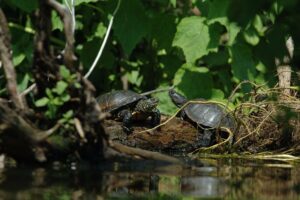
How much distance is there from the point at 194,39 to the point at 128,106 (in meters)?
0.86

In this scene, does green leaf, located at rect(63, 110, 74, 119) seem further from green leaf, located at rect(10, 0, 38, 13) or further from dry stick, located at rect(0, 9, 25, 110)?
green leaf, located at rect(10, 0, 38, 13)

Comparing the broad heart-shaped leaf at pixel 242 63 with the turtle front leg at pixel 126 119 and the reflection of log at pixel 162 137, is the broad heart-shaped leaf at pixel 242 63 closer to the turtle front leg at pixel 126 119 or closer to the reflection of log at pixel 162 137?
the reflection of log at pixel 162 137

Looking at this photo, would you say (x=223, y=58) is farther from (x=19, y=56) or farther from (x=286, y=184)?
(x=286, y=184)

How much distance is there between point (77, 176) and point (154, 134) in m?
1.76

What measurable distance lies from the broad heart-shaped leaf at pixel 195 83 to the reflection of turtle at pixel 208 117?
0.41 m

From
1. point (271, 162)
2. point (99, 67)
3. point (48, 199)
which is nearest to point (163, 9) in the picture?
point (99, 67)

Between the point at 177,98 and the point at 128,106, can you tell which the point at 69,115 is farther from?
the point at 177,98

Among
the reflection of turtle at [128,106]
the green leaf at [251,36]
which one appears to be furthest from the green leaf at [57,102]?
the green leaf at [251,36]

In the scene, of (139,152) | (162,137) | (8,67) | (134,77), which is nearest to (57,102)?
(8,67)

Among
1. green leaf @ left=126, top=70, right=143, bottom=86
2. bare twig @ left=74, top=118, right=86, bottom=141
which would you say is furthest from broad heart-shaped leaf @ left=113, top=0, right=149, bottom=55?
bare twig @ left=74, top=118, right=86, bottom=141

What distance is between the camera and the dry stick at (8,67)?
12.1 feet

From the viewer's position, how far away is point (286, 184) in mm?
3725

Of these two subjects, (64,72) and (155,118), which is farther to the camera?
(155,118)

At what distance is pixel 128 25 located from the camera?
5.82 metres
